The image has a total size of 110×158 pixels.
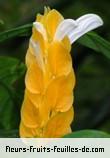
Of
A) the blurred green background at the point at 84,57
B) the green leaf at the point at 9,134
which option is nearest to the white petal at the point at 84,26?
the green leaf at the point at 9,134

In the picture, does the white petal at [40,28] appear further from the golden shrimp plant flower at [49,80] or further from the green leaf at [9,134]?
the green leaf at [9,134]

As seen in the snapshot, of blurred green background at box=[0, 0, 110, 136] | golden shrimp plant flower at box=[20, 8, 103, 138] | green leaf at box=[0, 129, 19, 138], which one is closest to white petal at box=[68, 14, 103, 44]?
golden shrimp plant flower at box=[20, 8, 103, 138]

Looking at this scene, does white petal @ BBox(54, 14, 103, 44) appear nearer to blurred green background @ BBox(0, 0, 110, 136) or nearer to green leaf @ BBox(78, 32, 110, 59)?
green leaf @ BBox(78, 32, 110, 59)

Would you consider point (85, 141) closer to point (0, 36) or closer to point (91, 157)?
point (91, 157)

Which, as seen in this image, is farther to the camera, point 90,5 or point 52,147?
point 90,5

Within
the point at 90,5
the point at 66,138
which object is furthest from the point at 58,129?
the point at 90,5

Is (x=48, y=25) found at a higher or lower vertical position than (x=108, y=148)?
higher
